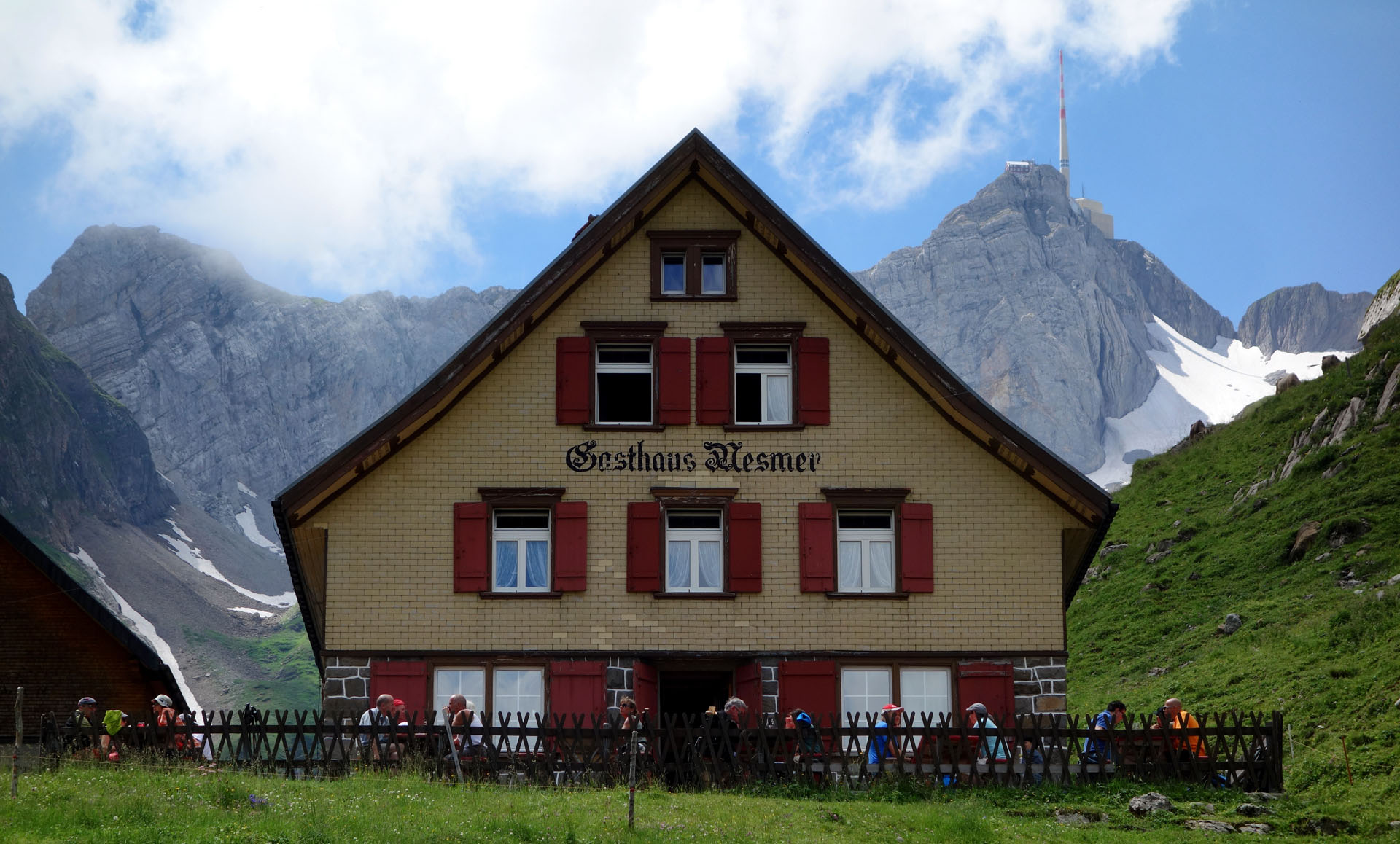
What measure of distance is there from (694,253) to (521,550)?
6.22m

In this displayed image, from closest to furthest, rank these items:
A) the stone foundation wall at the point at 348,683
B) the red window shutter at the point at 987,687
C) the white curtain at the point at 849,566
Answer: the stone foundation wall at the point at 348,683, the red window shutter at the point at 987,687, the white curtain at the point at 849,566

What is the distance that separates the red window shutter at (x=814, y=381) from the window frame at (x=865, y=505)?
1318 millimetres

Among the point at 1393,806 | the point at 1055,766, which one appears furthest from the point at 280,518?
the point at 1393,806

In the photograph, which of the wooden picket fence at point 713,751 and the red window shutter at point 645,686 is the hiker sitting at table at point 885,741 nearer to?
the wooden picket fence at point 713,751

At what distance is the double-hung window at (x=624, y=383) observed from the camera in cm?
2575

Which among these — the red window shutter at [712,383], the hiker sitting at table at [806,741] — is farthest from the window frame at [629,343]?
the hiker sitting at table at [806,741]

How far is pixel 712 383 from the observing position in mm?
25562

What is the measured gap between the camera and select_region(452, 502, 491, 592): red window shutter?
24516 mm

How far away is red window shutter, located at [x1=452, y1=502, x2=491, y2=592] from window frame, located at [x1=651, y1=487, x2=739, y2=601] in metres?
3.01

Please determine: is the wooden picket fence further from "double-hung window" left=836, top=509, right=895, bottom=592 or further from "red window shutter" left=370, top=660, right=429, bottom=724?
"double-hung window" left=836, top=509, right=895, bottom=592

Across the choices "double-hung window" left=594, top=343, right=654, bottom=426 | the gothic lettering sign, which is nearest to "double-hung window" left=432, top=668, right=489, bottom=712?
the gothic lettering sign

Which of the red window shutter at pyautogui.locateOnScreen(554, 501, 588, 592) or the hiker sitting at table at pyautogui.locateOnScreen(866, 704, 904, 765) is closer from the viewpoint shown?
the hiker sitting at table at pyautogui.locateOnScreen(866, 704, 904, 765)

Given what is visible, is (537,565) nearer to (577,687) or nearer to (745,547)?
(577,687)

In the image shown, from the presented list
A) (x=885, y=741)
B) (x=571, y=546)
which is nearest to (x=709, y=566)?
(x=571, y=546)
